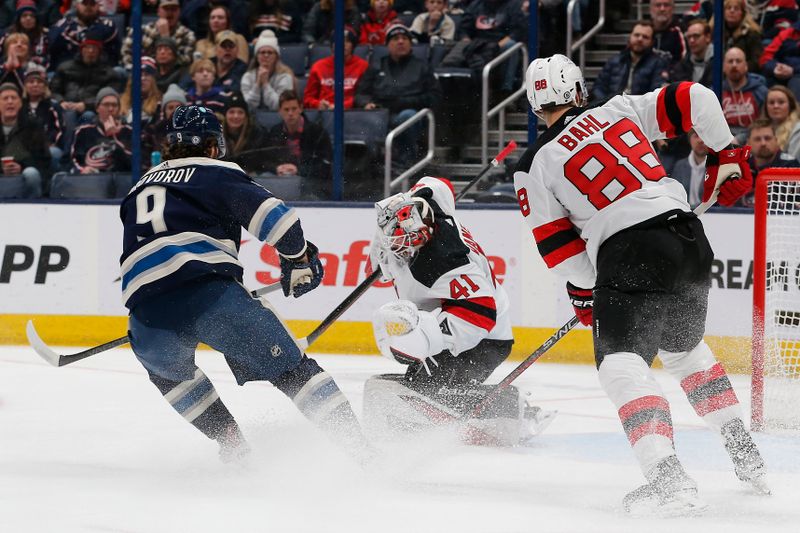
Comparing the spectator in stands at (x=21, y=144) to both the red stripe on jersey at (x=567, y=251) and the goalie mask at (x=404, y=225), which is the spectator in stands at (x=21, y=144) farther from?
the red stripe on jersey at (x=567, y=251)

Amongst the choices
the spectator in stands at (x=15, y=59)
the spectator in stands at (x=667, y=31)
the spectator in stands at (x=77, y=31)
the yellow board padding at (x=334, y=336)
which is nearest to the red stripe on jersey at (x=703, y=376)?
the yellow board padding at (x=334, y=336)

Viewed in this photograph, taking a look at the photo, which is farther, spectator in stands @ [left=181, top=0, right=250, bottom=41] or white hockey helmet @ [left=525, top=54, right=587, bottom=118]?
spectator in stands @ [left=181, top=0, right=250, bottom=41]

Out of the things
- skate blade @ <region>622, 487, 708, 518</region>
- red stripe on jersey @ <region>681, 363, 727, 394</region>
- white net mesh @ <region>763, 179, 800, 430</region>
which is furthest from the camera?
white net mesh @ <region>763, 179, 800, 430</region>

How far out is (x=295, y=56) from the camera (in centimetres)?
682

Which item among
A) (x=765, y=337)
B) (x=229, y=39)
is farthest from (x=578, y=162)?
(x=229, y=39)

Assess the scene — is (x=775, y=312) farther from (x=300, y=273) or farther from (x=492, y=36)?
(x=492, y=36)

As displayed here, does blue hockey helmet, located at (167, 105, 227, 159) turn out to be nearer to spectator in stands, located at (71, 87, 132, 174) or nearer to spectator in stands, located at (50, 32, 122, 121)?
spectator in stands, located at (71, 87, 132, 174)

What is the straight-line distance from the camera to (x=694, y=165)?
5.72m

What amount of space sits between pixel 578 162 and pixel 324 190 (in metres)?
3.22

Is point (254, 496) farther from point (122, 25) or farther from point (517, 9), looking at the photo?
point (122, 25)

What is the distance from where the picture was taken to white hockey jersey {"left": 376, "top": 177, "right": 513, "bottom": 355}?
3832 mm

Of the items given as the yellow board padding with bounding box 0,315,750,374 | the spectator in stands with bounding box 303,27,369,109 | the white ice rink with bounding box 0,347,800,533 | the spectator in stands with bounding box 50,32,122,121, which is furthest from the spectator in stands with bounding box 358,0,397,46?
the white ice rink with bounding box 0,347,800,533

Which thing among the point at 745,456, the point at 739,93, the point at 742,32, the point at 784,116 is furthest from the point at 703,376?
the point at 742,32

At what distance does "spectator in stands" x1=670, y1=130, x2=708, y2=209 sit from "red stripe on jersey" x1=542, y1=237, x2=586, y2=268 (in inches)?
105
